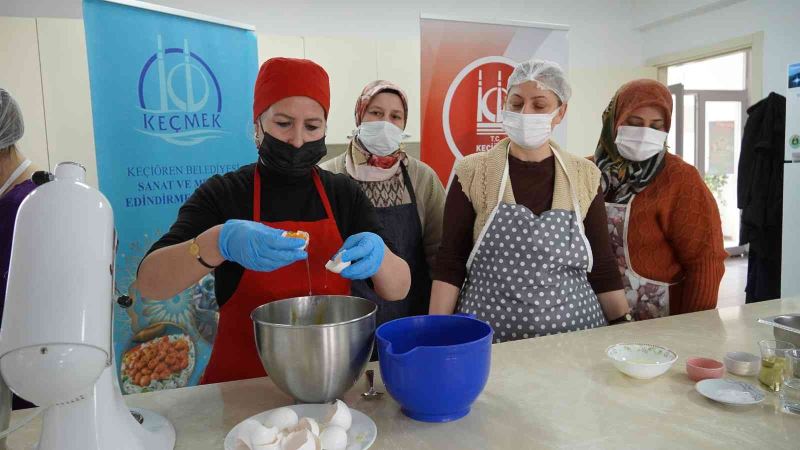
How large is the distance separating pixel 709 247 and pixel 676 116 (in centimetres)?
395

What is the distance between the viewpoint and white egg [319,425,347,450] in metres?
0.74

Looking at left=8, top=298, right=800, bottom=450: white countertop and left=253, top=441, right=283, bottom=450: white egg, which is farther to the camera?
left=8, top=298, right=800, bottom=450: white countertop

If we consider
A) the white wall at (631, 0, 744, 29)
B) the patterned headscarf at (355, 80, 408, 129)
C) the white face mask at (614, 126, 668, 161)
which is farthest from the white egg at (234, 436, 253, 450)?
the white wall at (631, 0, 744, 29)

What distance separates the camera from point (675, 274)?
174cm

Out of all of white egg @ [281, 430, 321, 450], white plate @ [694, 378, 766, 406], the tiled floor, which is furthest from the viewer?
the tiled floor

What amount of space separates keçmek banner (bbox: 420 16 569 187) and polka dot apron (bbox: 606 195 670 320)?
91cm

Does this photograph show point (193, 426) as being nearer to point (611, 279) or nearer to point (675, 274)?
point (611, 279)

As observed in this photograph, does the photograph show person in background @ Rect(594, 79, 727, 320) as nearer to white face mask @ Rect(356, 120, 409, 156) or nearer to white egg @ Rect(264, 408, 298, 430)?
white face mask @ Rect(356, 120, 409, 156)

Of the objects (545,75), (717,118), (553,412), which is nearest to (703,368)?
(553,412)

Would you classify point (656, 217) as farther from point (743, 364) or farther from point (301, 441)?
point (301, 441)

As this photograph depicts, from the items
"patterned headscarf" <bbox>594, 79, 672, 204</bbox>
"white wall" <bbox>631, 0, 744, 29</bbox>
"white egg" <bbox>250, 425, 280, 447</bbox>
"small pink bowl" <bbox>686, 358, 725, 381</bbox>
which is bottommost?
"small pink bowl" <bbox>686, 358, 725, 381</bbox>

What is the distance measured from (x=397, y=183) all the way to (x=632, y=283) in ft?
2.90

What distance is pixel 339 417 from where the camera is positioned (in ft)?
2.61

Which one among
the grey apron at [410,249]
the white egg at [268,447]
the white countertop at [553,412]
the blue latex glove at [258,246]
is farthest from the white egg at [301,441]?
the grey apron at [410,249]
